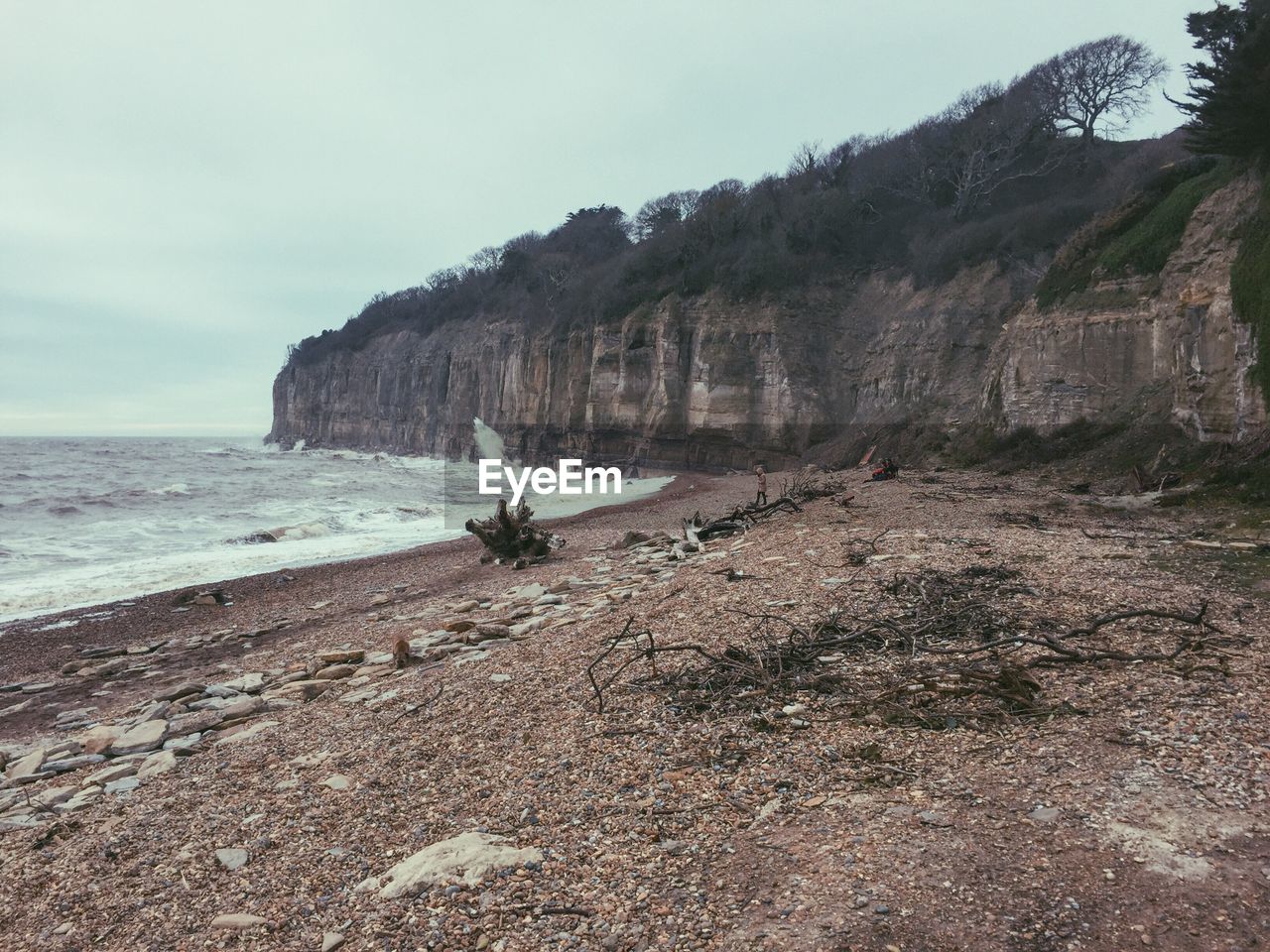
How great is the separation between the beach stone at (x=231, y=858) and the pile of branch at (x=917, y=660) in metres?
2.01

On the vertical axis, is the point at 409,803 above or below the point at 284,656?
above

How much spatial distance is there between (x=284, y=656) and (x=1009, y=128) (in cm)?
3794

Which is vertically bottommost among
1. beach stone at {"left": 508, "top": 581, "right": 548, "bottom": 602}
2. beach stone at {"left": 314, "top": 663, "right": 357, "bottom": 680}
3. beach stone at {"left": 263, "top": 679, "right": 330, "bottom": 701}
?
beach stone at {"left": 263, "top": 679, "right": 330, "bottom": 701}

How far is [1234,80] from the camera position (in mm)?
12828

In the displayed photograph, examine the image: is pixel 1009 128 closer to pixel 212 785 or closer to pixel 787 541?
pixel 787 541

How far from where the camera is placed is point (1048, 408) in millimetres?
18438

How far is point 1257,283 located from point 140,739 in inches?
646

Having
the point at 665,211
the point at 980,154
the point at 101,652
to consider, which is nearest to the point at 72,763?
the point at 101,652

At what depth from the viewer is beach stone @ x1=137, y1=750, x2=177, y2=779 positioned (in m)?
4.89

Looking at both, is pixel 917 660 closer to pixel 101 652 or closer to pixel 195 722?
pixel 195 722

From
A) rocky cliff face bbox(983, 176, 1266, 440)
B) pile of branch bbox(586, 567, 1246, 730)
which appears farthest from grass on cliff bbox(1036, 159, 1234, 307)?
pile of branch bbox(586, 567, 1246, 730)

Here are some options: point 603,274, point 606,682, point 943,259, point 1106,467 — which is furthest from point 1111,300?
point 603,274

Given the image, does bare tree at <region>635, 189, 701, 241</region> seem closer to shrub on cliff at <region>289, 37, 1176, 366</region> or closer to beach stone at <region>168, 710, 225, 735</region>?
shrub on cliff at <region>289, 37, 1176, 366</region>

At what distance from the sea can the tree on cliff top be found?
19.2 m
